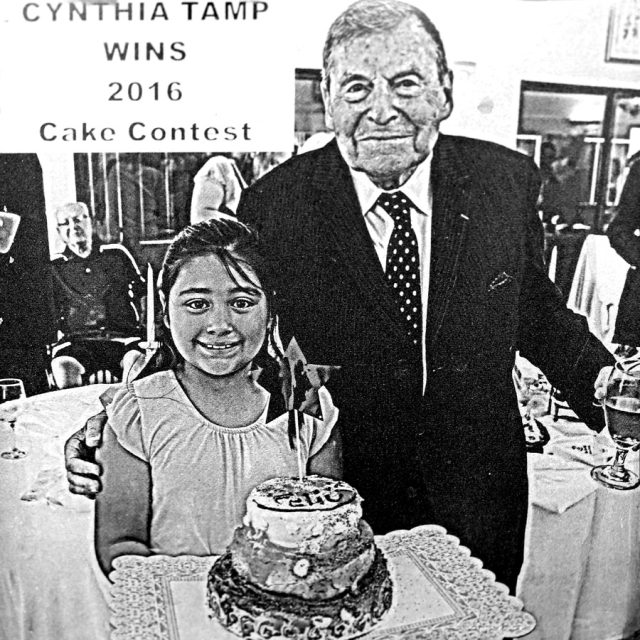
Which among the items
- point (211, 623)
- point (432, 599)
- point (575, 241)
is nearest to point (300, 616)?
point (211, 623)

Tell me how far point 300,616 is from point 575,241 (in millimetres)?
1025

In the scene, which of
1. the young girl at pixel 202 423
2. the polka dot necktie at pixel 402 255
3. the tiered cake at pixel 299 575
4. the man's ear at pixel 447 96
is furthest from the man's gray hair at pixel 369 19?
the tiered cake at pixel 299 575

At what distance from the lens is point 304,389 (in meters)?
1.84

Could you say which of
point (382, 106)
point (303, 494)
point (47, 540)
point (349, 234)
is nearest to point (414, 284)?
point (349, 234)

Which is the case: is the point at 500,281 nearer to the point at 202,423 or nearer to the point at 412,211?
the point at 412,211

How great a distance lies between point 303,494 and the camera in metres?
1.74

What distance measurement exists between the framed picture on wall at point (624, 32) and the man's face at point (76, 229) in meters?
1.19

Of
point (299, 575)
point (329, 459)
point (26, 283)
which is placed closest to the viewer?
point (299, 575)

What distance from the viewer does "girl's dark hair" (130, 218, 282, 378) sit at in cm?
176

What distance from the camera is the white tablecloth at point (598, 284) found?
187 centimetres

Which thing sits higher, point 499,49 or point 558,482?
point 499,49

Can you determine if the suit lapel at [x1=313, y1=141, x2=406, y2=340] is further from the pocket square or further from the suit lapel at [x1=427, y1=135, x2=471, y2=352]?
the pocket square

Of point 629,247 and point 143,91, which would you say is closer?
point 143,91

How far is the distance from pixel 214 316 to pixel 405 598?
0.76 metres
